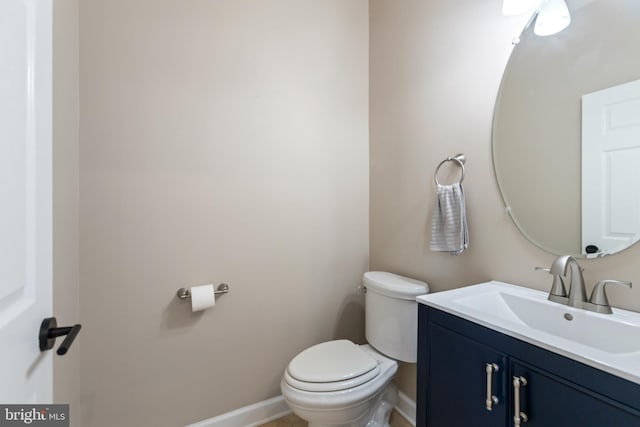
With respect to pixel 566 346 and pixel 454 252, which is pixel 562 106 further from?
pixel 566 346

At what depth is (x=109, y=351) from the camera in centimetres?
130

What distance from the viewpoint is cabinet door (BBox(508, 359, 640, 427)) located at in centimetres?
62

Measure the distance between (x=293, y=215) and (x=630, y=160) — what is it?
1.41 metres

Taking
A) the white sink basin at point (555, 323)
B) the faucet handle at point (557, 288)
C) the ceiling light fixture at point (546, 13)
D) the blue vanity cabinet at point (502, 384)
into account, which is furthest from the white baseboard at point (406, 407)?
the ceiling light fixture at point (546, 13)

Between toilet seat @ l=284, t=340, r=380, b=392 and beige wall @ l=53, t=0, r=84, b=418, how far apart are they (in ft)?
2.82

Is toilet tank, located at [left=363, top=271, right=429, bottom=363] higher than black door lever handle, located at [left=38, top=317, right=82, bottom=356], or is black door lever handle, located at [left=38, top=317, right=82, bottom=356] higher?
black door lever handle, located at [left=38, top=317, right=82, bottom=356]

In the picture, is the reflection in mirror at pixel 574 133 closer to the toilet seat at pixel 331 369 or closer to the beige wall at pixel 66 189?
the toilet seat at pixel 331 369

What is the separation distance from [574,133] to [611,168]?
0.17 metres

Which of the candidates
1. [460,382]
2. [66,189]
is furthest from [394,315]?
[66,189]

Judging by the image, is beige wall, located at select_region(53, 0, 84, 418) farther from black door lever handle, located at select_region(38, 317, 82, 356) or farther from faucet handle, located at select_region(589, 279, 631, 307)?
faucet handle, located at select_region(589, 279, 631, 307)

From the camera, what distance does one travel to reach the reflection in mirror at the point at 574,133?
0.91m

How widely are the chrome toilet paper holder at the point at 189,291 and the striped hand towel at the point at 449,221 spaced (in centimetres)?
108

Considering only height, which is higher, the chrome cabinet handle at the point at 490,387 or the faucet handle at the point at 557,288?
the faucet handle at the point at 557,288

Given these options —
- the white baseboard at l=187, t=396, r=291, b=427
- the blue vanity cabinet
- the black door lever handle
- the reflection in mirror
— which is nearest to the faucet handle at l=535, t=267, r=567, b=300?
the reflection in mirror
